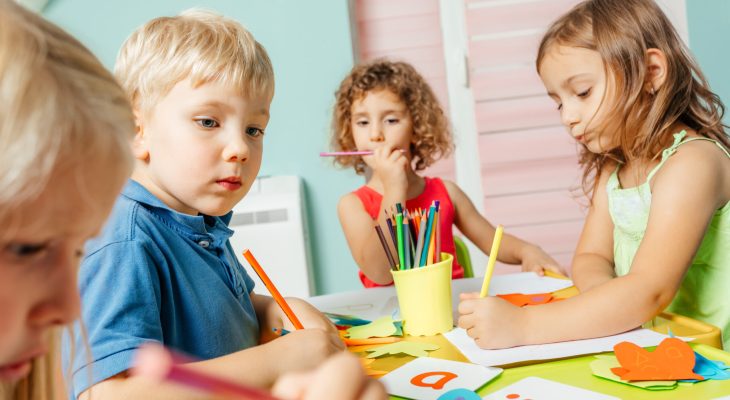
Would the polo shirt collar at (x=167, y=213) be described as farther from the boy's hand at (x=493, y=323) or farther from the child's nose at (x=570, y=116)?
the child's nose at (x=570, y=116)

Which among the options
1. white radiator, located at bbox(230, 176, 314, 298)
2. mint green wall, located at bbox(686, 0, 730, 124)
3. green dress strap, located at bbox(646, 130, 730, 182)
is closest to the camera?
green dress strap, located at bbox(646, 130, 730, 182)

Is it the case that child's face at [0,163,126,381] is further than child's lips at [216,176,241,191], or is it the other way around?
child's lips at [216,176,241,191]

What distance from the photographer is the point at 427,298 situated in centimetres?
76

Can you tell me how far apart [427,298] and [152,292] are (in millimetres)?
311

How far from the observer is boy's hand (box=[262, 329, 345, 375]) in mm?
593

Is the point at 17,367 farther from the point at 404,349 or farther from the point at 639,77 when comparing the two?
the point at 639,77

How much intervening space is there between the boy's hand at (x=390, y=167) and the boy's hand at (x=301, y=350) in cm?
79

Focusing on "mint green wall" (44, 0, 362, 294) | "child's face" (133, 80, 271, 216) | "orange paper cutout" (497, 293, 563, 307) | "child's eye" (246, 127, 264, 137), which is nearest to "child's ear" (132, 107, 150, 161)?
"child's face" (133, 80, 271, 216)

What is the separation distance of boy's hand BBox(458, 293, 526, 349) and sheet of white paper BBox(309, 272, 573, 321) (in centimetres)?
15

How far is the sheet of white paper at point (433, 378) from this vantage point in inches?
23.0

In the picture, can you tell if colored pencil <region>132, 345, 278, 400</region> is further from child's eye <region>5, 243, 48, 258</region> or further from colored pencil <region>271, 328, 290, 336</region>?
colored pencil <region>271, 328, 290, 336</region>

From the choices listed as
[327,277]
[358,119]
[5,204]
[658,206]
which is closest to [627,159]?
[658,206]

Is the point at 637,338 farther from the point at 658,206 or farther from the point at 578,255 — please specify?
the point at 578,255

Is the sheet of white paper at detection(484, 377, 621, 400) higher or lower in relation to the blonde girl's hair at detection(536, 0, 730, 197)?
lower
